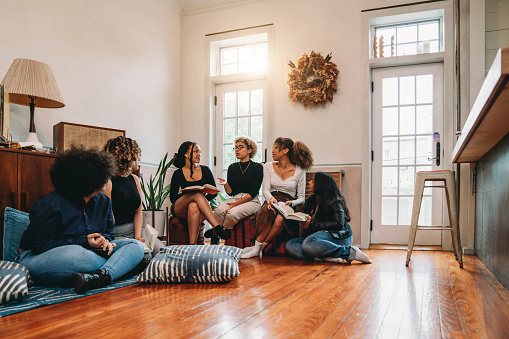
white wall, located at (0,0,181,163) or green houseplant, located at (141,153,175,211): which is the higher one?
white wall, located at (0,0,181,163)

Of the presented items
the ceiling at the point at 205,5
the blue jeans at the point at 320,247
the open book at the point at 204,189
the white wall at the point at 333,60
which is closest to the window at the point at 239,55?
the white wall at the point at 333,60

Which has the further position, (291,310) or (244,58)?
(244,58)

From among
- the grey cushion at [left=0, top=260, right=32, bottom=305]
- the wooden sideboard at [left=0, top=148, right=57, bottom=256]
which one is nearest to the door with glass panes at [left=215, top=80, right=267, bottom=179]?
the wooden sideboard at [left=0, top=148, right=57, bottom=256]

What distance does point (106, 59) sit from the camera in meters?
4.55

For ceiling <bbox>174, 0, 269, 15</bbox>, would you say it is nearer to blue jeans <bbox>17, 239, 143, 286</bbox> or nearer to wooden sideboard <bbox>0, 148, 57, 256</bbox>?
wooden sideboard <bbox>0, 148, 57, 256</bbox>

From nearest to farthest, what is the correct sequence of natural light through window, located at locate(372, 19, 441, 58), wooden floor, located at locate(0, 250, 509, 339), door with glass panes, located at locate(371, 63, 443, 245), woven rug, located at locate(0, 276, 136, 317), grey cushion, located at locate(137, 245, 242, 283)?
wooden floor, located at locate(0, 250, 509, 339)
woven rug, located at locate(0, 276, 136, 317)
grey cushion, located at locate(137, 245, 242, 283)
door with glass panes, located at locate(371, 63, 443, 245)
natural light through window, located at locate(372, 19, 441, 58)

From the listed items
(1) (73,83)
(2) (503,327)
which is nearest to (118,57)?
(1) (73,83)

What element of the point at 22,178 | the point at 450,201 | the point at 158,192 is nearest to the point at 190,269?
the point at 22,178

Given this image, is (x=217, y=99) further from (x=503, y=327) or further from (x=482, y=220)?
(x=503, y=327)

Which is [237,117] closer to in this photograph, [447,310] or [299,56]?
[299,56]

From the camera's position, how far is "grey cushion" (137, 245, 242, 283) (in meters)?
2.41

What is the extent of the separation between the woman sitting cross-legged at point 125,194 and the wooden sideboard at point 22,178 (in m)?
0.45

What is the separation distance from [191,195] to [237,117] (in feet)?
6.87

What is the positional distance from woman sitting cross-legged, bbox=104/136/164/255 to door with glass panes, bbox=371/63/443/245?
2885 millimetres
